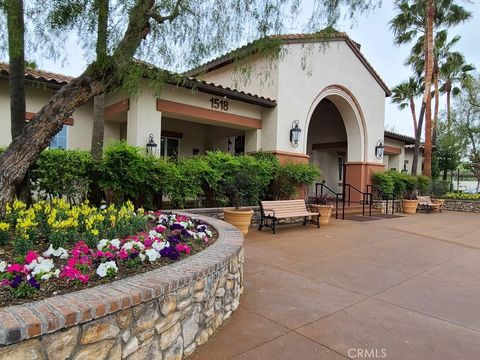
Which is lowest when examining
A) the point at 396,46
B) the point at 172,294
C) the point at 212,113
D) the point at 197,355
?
the point at 197,355

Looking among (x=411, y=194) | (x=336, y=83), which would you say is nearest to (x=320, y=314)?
(x=336, y=83)

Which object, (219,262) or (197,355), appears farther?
(219,262)

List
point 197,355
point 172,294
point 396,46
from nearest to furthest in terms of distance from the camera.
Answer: point 172,294 → point 197,355 → point 396,46

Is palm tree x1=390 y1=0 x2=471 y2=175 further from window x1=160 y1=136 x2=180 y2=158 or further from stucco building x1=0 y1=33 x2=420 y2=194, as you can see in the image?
window x1=160 y1=136 x2=180 y2=158

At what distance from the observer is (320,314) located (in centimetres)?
369

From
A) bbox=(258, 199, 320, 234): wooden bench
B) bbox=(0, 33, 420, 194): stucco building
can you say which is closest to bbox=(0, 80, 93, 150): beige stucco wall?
bbox=(0, 33, 420, 194): stucco building

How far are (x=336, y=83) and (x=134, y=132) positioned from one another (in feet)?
27.2

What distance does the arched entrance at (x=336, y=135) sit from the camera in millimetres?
14062

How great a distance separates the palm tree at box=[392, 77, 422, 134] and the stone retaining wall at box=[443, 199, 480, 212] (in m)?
7.65

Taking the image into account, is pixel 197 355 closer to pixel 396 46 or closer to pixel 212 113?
pixel 212 113

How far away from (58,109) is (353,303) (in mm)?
4453

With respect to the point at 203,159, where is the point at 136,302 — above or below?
below

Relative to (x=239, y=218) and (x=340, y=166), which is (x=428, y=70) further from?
(x=239, y=218)

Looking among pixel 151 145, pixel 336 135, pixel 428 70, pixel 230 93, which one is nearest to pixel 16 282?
pixel 151 145
